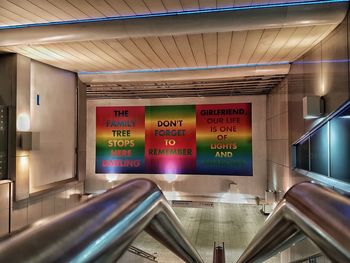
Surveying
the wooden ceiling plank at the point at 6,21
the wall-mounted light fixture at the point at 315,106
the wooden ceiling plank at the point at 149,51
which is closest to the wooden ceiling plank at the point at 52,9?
the wooden ceiling plank at the point at 6,21

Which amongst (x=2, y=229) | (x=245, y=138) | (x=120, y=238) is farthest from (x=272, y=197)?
(x=120, y=238)

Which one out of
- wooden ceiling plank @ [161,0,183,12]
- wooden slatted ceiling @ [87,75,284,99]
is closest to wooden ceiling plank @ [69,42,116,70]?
wooden ceiling plank @ [161,0,183,12]

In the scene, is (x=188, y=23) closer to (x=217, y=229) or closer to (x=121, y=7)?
(x=121, y=7)

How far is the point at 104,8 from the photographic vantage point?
2.70 metres

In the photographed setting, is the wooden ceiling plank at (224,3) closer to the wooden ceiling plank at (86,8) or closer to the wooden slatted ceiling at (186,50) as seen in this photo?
the wooden slatted ceiling at (186,50)

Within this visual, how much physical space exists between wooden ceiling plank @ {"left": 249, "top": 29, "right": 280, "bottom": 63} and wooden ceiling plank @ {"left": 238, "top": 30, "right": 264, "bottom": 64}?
0.05 meters

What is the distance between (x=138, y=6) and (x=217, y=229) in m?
6.73

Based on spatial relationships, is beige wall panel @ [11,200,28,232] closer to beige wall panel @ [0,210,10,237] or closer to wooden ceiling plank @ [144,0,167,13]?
beige wall panel @ [0,210,10,237]

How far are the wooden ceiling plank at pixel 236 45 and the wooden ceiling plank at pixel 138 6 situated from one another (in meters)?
1.17

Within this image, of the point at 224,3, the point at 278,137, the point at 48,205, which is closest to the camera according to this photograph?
the point at 224,3

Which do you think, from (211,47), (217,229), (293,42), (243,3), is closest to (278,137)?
(293,42)

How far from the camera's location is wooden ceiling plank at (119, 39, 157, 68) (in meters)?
3.54

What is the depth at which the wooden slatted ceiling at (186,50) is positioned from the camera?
11.0 ft

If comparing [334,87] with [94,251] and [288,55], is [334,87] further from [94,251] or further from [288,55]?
[94,251]
